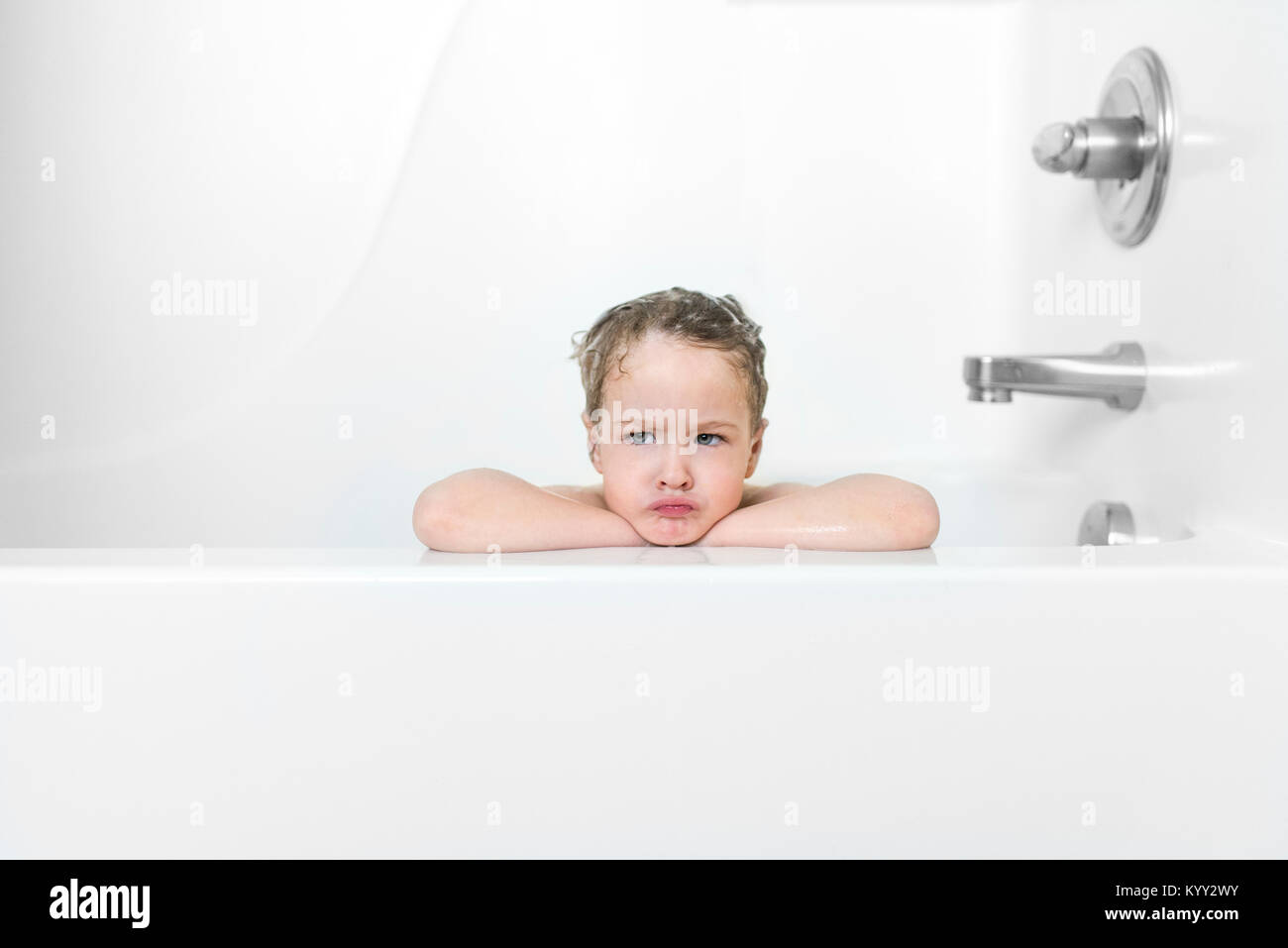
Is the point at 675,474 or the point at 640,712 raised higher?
the point at 675,474

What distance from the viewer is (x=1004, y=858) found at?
66cm

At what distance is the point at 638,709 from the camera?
0.65 m

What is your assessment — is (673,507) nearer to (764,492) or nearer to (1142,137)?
(764,492)

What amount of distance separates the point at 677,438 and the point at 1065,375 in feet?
1.38

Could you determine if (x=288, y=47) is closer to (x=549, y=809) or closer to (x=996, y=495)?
(x=996, y=495)

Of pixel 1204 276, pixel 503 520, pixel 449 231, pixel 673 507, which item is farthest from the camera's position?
pixel 449 231

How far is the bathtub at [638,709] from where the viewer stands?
64 cm

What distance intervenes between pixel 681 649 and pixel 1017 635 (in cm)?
19

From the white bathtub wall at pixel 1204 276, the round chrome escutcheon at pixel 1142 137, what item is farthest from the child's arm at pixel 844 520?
the round chrome escutcheon at pixel 1142 137

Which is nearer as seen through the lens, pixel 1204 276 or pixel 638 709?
pixel 638 709

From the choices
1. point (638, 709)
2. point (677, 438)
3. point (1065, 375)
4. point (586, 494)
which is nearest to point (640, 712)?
point (638, 709)

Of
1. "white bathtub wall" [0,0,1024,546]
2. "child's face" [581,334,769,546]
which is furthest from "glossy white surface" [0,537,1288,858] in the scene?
"white bathtub wall" [0,0,1024,546]

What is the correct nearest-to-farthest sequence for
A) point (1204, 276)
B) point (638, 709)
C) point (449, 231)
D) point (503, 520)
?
point (638, 709) < point (503, 520) < point (1204, 276) < point (449, 231)
